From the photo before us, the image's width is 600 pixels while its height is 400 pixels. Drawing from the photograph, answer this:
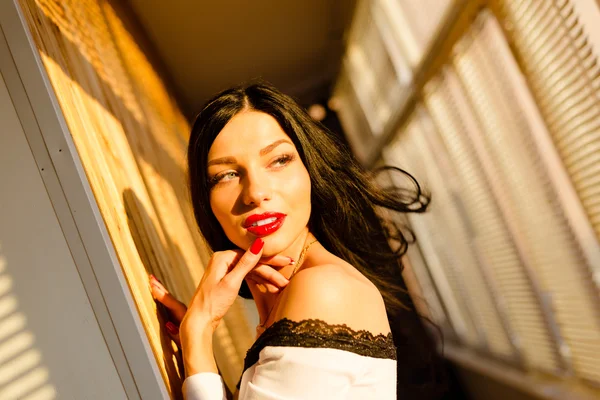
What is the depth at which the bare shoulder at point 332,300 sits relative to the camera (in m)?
1.18

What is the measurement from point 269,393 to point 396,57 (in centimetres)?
379

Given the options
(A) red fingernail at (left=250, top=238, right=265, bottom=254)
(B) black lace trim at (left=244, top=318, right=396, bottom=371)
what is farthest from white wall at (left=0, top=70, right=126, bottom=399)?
(A) red fingernail at (left=250, top=238, right=265, bottom=254)

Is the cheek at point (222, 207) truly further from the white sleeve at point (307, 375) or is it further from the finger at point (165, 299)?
the white sleeve at point (307, 375)

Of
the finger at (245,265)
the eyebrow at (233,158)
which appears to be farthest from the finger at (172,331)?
the eyebrow at (233,158)

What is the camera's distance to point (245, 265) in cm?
132

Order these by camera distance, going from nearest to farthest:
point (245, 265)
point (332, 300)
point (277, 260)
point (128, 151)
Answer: point (332, 300) → point (245, 265) → point (277, 260) → point (128, 151)

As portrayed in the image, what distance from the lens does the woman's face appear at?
4.48 ft

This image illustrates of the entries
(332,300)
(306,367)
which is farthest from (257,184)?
(306,367)

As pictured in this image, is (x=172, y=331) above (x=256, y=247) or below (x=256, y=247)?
below

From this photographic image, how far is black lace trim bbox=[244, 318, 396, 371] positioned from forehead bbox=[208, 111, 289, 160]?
0.46 metres

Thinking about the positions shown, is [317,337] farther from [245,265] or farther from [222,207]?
[222,207]

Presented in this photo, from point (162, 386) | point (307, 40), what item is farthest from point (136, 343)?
point (307, 40)

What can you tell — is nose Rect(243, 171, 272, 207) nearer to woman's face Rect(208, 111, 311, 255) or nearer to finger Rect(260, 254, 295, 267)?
woman's face Rect(208, 111, 311, 255)

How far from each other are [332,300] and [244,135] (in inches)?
19.3
